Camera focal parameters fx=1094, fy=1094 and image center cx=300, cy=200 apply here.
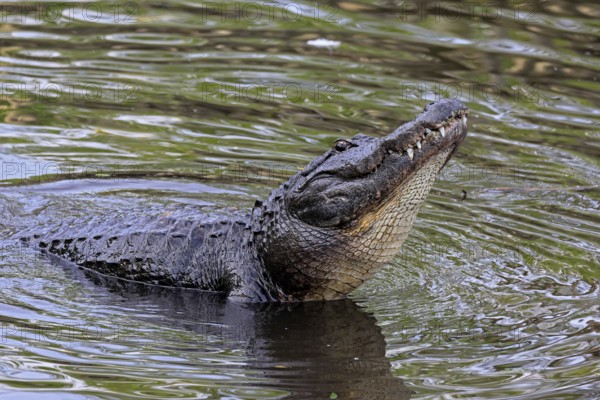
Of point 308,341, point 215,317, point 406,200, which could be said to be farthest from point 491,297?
point 215,317

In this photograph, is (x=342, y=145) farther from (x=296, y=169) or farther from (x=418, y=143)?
(x=296, y=169)

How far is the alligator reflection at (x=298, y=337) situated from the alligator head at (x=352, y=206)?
0.27m

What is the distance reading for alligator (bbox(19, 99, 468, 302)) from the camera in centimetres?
695

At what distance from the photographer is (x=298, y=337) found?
6.79 meters

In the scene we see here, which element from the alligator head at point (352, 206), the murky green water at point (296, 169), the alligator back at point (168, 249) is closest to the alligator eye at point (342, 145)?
the alligator head at point (352, 206)

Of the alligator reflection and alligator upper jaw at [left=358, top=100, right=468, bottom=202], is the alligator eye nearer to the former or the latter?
alligator upper jaw at [left=358, top=100, right=468, bottom=202]

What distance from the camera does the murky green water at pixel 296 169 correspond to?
6.12 meters

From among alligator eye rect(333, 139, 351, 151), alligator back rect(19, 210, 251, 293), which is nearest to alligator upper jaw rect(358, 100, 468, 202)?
alligator eye rect(333, 139, 351, 151)

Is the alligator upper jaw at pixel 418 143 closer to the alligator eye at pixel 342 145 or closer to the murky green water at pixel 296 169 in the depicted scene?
the alligator eye at pixel 342 145

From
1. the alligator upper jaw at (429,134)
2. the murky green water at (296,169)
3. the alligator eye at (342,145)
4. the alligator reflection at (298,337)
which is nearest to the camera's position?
the alligator reflection at (298,337)

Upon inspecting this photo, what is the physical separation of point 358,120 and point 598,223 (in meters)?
3.25

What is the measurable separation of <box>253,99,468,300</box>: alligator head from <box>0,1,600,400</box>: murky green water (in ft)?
0.89

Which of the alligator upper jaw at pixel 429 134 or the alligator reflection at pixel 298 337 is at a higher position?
the alligator upper jaw at pixel 429 134

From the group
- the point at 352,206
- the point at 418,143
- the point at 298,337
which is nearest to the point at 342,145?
the point at 352,206
